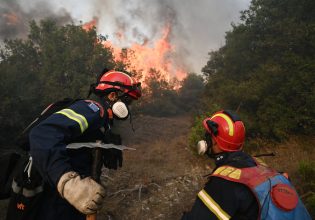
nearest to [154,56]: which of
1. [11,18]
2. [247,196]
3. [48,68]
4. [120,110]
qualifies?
[48,68]

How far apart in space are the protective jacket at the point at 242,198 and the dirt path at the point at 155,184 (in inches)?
199

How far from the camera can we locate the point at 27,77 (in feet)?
75.4

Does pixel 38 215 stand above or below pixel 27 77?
below

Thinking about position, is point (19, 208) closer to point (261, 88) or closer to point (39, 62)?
point (261, 88)

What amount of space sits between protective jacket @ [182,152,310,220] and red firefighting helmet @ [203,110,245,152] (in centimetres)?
51

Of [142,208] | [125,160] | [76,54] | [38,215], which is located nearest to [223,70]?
[125,160]

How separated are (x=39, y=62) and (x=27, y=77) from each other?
325 centimetres

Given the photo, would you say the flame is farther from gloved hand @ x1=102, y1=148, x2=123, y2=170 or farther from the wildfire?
gloved hand @ x1=102, y1=148, x2=123, y2=170

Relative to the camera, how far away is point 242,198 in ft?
6.82

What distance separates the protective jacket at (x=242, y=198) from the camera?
6.75ft

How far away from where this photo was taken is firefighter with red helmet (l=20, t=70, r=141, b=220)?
1729mm

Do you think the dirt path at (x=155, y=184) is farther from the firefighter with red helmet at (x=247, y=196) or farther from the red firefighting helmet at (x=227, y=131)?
the firefighter with red helmet at (x=247, y=196)

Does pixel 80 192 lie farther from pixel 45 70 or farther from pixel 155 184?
pixel 45 70

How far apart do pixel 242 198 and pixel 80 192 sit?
1.21 meters
